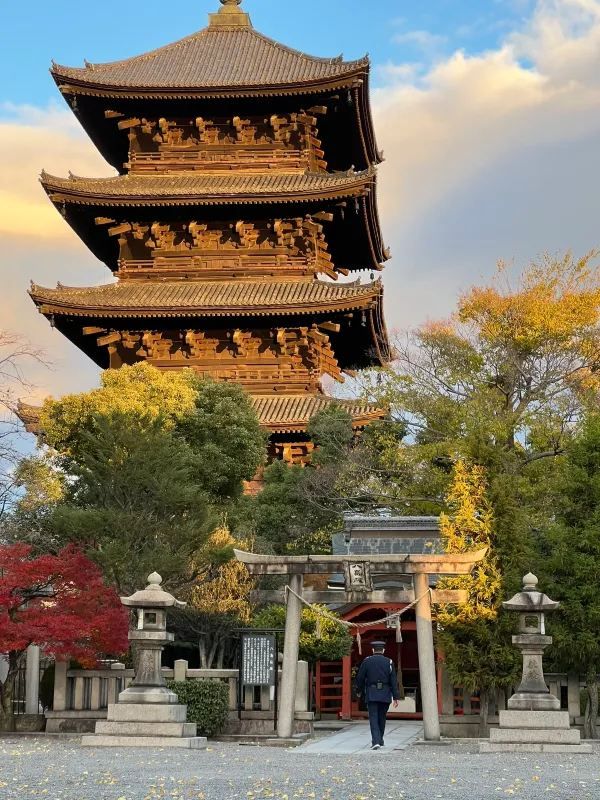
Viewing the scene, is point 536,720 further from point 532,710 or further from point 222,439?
point 222,439

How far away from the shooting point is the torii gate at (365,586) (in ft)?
68.2

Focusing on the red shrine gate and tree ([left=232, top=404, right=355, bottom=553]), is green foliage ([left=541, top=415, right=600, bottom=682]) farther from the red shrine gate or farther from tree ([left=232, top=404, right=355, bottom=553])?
tree ([left=232, top=404, right=355, bottom=553])

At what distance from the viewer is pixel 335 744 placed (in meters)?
20.5

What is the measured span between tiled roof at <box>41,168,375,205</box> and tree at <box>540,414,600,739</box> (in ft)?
64.7

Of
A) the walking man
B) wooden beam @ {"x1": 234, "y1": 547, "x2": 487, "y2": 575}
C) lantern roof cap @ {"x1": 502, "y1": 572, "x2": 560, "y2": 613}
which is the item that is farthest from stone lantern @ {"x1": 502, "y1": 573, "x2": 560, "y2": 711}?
the walking man

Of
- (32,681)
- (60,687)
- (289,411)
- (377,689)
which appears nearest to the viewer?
(377,689)

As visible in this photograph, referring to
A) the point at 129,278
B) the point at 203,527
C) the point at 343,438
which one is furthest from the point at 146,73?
the point at 203,527

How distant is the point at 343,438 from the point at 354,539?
5910 mm

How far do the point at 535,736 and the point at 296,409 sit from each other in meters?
21.0

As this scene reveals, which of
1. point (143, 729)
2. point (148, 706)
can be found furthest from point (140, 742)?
point (148, 706)

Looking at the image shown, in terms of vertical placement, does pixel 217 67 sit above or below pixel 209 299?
above

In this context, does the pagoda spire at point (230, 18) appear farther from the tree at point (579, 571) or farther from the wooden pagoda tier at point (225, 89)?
the tree at point (579, 571)

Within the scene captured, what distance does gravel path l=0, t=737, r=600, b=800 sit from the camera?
39.2 ft

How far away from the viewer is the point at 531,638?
1978 centimetres
